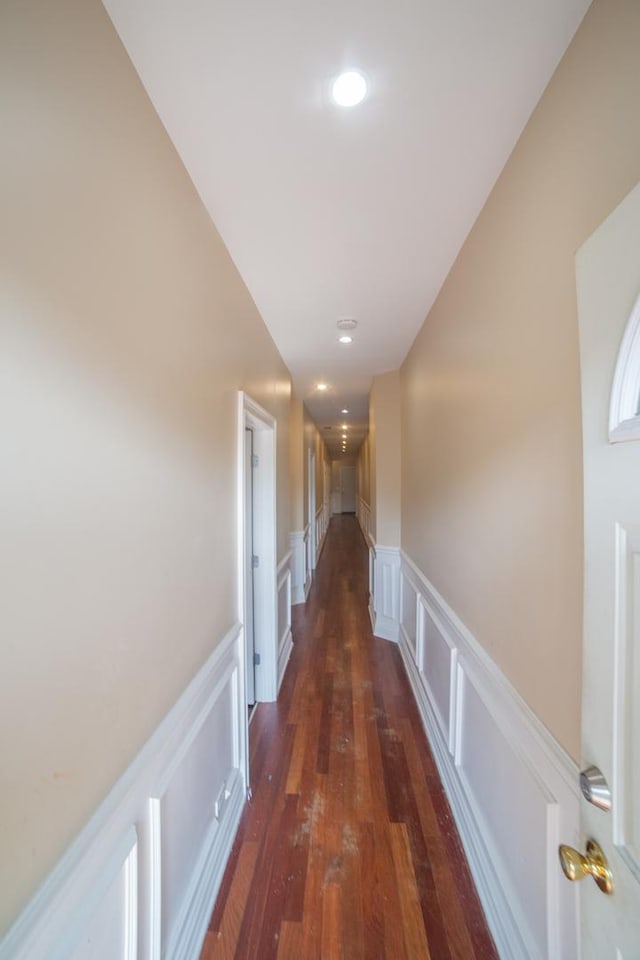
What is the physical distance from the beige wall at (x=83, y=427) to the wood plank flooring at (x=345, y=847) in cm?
94

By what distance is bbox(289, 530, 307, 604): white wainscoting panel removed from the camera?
422 centimetres

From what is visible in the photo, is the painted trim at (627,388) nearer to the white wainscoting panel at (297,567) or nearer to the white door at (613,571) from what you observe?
the white door at (613,571)

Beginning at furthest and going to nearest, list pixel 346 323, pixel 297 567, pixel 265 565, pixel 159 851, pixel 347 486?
pixel 347 486
pixel 297 567
pixel 265 565
pixel 346 323
pixel 159 851

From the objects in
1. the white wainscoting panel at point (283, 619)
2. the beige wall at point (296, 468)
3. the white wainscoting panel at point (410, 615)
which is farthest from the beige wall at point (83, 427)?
the beige wall at point (296, 468)

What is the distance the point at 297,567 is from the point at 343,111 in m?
4.01

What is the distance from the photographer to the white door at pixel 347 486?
46.3ft

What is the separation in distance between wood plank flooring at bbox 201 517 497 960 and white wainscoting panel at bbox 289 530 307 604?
173cm

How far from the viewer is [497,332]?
1260 mm

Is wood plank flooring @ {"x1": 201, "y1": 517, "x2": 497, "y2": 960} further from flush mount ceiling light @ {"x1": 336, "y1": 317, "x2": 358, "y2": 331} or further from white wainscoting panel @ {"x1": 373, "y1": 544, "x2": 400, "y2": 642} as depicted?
flush mount ceiling light @ {"x1": 336, "y1": 317, "x2": 358, "y2": 331}

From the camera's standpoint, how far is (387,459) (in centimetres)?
351

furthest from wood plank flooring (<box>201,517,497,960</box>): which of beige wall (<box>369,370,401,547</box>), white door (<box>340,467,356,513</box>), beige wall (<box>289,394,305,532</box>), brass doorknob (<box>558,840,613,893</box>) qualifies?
white door (<box>340,467,356,513</box>)

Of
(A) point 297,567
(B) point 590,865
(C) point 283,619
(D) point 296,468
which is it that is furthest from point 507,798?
(D) point 296,468

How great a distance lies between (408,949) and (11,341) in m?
2.00

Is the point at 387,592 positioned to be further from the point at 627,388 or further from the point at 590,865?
the point at 627,388
